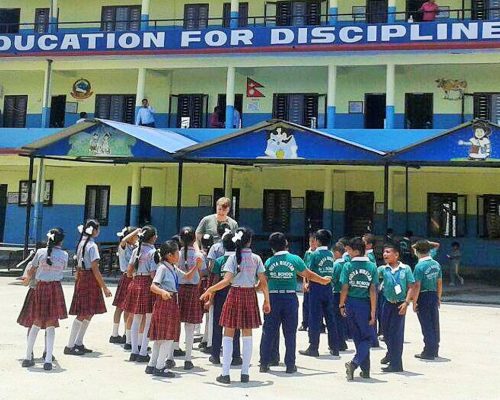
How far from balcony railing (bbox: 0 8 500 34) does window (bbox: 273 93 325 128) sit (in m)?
2.69

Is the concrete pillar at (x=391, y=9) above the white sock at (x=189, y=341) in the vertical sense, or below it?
above

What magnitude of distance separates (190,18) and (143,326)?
18135 mm

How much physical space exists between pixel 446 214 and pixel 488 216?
1311mm

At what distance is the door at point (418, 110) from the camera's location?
853 inches

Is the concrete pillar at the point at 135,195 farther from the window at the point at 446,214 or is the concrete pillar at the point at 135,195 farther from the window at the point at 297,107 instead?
the window at the point at 446,214

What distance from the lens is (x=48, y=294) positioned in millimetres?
7684

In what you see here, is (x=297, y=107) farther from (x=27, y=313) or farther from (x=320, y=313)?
(x=27, y=313)

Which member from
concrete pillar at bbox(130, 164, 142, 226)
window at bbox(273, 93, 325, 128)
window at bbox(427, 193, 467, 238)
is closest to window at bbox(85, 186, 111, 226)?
concrete pillar at bbox(130, 164, 142, 226)

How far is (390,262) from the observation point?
26.9 ft

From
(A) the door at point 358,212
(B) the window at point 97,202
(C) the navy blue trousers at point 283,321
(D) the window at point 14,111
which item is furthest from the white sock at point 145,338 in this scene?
(D) the window at point 14,111

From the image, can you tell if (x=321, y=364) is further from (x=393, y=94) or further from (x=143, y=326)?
(x=393, y=94)

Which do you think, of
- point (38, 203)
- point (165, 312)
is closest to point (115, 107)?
point (38, 203)

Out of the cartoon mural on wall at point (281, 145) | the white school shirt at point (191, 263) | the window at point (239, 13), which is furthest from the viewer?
the window at point (239, 13)

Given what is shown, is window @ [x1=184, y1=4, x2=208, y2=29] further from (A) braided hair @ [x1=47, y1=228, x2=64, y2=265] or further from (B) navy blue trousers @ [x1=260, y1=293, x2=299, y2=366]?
(B) navy blue trousers @ [x1=260, y1=293, x2=299, y2=366]
